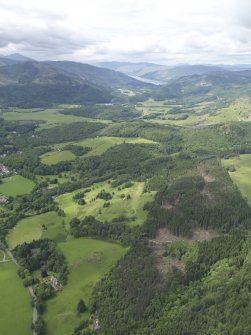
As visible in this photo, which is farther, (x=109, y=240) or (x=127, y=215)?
(x=127, y=215)

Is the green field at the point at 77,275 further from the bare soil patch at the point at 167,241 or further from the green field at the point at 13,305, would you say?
the bare soil patch at the point at 167,241

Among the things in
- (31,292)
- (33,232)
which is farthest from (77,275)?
(33,232)

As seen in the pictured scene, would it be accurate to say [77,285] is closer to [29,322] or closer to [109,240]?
[29,322]

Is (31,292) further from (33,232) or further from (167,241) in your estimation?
(167,241)

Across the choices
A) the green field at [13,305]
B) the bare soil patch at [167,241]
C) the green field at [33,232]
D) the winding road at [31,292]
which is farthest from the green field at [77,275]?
the bare soil patch at [167,241]

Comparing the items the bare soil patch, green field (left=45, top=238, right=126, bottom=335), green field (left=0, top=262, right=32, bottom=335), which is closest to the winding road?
green field (left=0, top=262, right=32, bottom=335)

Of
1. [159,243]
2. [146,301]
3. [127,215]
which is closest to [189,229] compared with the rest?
[159,243]
